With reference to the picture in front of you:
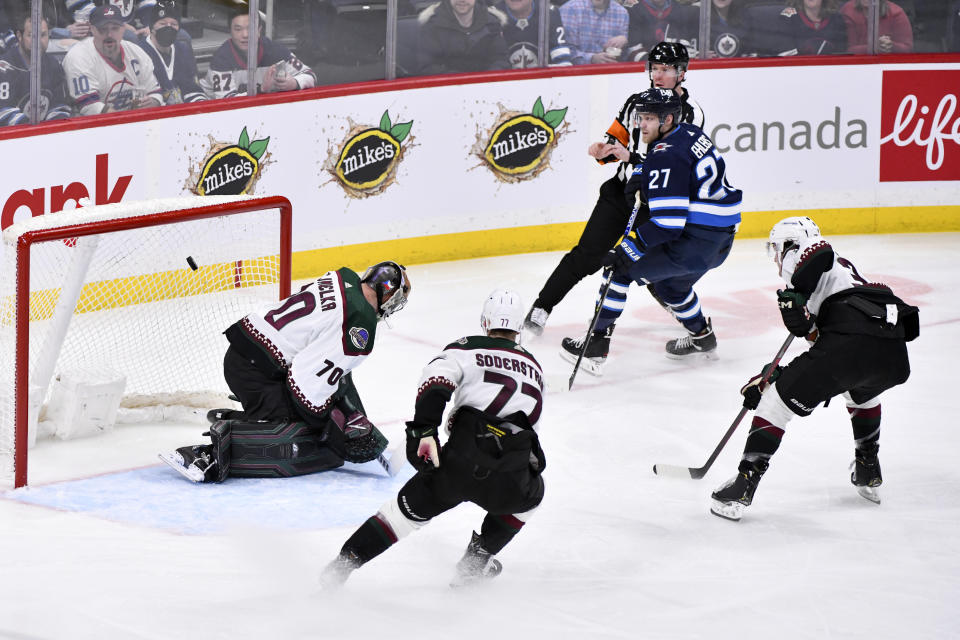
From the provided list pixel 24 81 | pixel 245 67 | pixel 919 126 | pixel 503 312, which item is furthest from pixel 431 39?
pixel 503 312

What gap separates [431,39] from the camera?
7.46 metres

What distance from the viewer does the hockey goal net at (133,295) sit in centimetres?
443

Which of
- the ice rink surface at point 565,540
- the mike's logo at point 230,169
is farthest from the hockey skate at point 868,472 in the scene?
the mike's logo at point 230,169

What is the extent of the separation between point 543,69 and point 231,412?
12.0ft

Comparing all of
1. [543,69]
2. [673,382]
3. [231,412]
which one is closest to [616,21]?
[543,69]

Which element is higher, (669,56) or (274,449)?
(669,56)

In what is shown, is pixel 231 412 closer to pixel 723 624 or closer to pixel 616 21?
pixel 723 624

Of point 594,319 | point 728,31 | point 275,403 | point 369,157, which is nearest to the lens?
point 275,403

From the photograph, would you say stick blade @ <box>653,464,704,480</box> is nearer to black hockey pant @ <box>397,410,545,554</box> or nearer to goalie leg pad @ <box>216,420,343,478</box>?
goalie leg pad @ <box>216,420,343,478</box>

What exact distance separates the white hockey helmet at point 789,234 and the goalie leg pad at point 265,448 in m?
1.55

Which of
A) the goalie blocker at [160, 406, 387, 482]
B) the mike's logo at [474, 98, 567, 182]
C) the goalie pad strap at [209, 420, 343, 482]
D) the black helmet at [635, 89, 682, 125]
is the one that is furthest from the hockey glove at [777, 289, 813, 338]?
the mike's logo at [474, 98, 567, 182]

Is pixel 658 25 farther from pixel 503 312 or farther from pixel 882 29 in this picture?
pixel 503 312

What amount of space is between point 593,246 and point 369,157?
1.64 m

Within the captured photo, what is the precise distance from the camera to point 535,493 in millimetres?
3623
